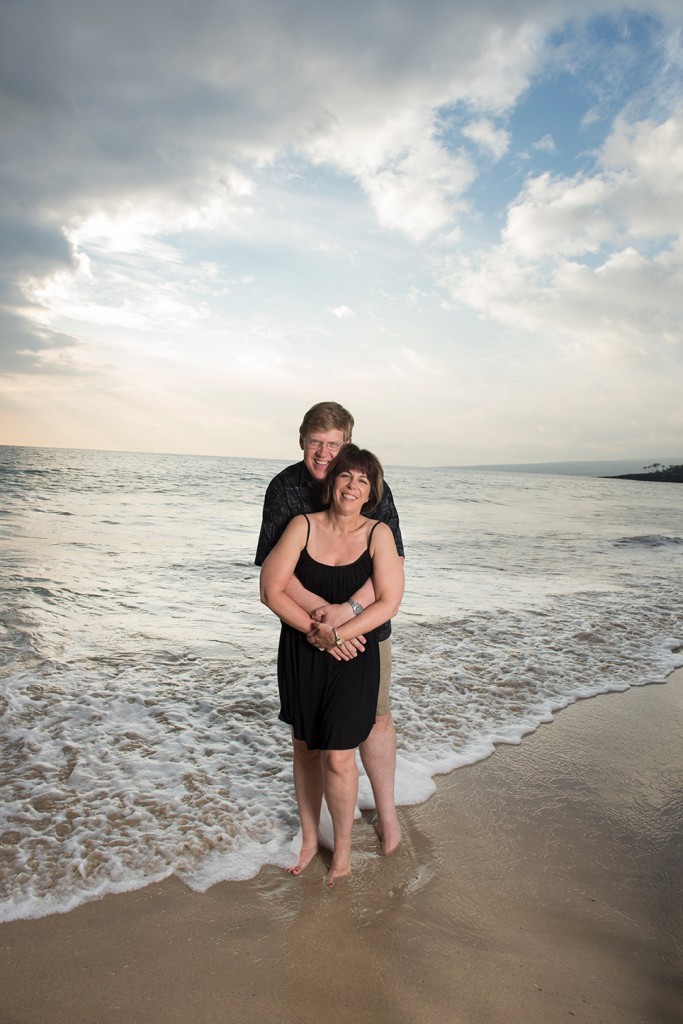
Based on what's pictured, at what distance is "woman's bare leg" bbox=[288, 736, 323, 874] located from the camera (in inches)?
127

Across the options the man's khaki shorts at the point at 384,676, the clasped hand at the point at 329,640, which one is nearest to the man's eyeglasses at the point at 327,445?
the clasped hand at the point at 329,640

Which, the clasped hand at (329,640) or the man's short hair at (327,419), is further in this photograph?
the man's short hair at (327,419)

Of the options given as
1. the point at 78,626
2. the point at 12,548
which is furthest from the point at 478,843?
the point at 12,548

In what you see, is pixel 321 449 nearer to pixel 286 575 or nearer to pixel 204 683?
pixel 286 575

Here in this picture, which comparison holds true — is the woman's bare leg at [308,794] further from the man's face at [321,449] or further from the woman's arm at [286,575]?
the man's face at [321,449]

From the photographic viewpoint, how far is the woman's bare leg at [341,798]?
9.77 ft

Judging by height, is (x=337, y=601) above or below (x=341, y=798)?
above

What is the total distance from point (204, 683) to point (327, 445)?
3493 mm

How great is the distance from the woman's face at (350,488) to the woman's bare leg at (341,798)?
3.86 feet

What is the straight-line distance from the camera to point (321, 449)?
3072 mm

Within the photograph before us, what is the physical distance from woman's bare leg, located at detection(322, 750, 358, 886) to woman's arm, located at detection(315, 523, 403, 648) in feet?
1.93

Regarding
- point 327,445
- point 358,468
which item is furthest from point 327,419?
point 358,468

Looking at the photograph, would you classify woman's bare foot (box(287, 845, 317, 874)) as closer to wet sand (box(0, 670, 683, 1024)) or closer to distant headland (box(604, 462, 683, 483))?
wet sand (box(0, 670, 683, 1024))

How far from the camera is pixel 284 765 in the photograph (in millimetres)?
4348
